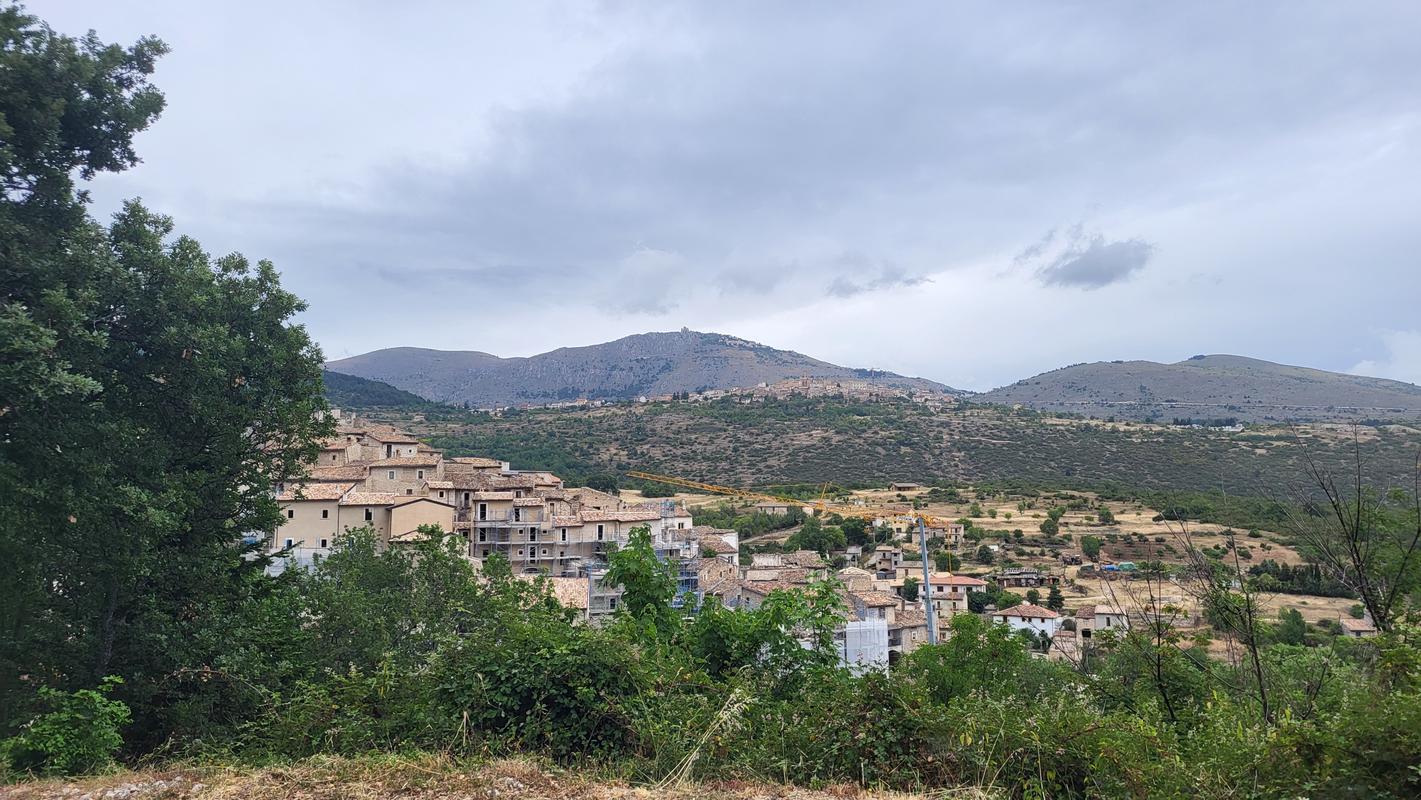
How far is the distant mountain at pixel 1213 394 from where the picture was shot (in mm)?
123188

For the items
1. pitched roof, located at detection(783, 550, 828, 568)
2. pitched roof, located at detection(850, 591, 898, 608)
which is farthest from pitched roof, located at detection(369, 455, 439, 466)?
pitched roof, located at detection(850, 591, 898, 608)

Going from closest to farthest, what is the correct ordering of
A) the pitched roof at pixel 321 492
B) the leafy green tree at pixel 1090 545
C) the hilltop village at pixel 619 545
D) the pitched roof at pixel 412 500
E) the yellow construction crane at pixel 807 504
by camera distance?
the hilltop village at pixel 619 545
the pitched roof at pixel 321 492
the pitched roof at pixel 412 500
the leafy green tree at pixel 1090 545
the yellow construction crane at pixel 807 504

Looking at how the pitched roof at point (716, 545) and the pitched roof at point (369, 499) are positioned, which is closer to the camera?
the pitched roof at point (369, 499)

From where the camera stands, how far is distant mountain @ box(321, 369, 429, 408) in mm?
105312

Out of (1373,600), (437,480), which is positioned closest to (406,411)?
(437,480)

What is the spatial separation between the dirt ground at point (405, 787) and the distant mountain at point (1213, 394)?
134765 millimetres

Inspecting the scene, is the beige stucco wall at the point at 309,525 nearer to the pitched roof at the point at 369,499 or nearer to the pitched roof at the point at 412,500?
the pitched roof at the point at 369,499

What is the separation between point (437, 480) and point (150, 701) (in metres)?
29.2

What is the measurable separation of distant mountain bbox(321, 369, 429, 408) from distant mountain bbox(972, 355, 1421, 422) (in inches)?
4486

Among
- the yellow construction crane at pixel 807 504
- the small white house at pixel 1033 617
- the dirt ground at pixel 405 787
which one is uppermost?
the dirt ground at pixel 405 787

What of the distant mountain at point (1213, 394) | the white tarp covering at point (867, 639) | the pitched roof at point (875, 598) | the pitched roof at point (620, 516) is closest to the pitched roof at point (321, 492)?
the pitched roof at point (620, 516)

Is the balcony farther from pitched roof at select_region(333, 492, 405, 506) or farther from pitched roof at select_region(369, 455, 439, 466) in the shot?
pitched roof at select_region(333, 492, 405, 506)

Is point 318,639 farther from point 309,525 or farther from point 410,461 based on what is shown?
point 410,461

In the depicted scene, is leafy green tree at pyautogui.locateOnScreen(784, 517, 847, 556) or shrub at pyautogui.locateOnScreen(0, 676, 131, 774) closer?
shrub at pyautogui.locateOnScreen(0, 676, 131, 774)
